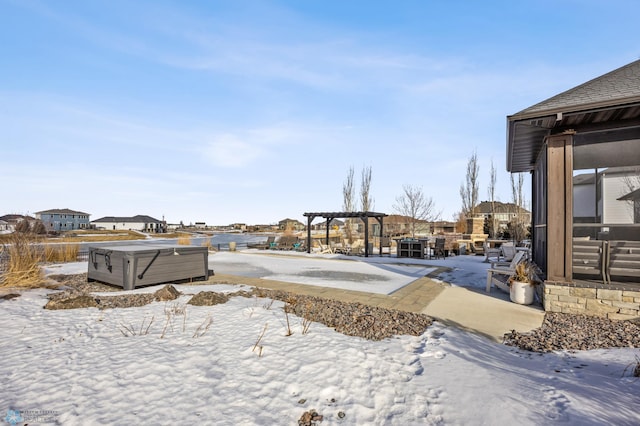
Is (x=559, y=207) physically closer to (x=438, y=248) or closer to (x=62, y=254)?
(x=438, y=248)

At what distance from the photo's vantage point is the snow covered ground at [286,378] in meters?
2.38

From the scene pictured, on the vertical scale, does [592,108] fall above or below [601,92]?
below

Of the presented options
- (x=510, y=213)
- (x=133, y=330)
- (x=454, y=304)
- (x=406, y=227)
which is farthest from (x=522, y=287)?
(x=510, y=213)

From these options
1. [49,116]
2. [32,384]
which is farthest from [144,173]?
[32,384]

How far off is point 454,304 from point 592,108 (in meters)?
3.92

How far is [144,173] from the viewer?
101ft

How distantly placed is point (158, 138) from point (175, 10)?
9970 millimetres

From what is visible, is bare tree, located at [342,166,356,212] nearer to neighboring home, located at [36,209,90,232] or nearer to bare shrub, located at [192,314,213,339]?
bare shrub, located at [192,314,213,339]

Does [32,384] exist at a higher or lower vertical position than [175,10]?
lower

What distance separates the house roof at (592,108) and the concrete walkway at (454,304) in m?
3.36

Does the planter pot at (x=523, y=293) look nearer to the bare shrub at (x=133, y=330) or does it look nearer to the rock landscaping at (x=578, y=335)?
the rock landscaping at (x=578, y=335)

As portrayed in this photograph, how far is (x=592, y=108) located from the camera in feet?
15.8

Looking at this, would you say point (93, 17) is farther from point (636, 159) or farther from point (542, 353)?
point (636, 159)

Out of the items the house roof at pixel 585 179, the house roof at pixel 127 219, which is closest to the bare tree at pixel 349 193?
the house roof at pixel 585 179
